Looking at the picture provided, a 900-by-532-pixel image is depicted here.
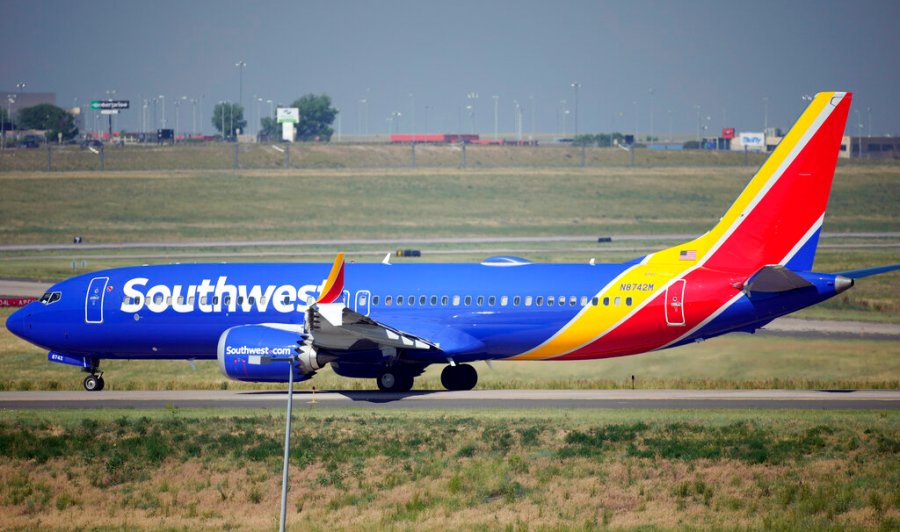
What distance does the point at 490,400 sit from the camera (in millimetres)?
41344

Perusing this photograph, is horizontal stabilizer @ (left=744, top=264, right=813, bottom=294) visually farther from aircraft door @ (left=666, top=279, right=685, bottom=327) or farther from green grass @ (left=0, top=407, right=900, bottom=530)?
green grass @ (left=0, top=407, right=900, bottom=530)

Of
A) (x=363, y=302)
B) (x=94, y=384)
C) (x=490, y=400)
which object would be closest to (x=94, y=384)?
(x=94, y=384)

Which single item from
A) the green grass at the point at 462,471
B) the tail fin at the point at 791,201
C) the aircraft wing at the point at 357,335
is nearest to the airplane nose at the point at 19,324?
the green grass at the point at 462,471

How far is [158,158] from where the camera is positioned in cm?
17925

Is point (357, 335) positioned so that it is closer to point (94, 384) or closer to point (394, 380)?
point (394, 380)

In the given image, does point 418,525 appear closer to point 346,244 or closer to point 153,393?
point 153,393

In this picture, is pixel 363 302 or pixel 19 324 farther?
pixel 19 324

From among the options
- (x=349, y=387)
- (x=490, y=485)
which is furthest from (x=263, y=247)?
(x=490, y=485)

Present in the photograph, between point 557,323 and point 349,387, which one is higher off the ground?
point 557,323

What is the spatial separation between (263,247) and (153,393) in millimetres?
62470

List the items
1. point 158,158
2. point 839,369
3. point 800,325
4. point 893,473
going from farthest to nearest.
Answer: point 158,158
point 800,325
point 839,369
point 893,473

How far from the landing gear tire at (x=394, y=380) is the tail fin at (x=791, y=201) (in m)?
11.1

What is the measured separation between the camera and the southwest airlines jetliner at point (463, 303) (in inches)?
1580

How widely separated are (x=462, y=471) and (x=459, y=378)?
43.7 feet
